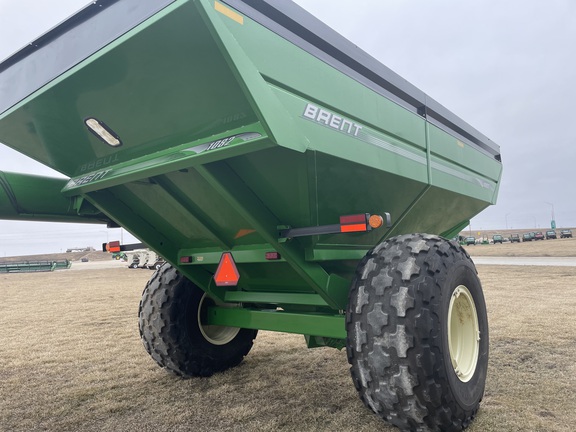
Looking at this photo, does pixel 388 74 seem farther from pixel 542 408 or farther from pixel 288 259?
pixel 542 408

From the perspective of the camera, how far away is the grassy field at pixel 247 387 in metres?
2.91

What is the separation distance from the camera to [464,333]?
2.99m

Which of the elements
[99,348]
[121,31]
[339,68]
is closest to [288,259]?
[339,68]

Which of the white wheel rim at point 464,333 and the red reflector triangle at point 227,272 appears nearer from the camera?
the white wheel rim at point 464,333

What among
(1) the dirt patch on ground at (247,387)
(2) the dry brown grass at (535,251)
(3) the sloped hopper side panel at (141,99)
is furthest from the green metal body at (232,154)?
(2) the dry brown grass at (535,251)

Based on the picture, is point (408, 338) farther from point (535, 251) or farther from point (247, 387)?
point (535, 251)

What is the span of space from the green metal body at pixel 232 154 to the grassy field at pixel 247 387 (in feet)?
1.88

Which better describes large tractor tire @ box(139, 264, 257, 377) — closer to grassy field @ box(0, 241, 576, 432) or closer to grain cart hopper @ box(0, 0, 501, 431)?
grassy field @ box(0, 241, 576, 432)

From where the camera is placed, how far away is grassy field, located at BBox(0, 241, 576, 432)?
2906 mm

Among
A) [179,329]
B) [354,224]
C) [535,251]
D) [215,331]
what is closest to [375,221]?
[354,224]

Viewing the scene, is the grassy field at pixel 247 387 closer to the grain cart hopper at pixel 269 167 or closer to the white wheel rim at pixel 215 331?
the white wheel rim at pixel 215 331

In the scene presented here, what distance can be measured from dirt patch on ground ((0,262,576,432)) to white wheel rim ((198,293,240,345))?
0.32 meters

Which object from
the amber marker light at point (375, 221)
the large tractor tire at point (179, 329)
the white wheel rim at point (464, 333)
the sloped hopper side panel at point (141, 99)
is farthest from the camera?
the large tractor tire at point (179, 329)

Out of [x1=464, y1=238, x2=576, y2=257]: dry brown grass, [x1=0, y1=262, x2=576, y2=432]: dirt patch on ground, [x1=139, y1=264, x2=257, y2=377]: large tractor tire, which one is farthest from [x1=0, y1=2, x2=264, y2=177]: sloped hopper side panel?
[x1=464, y1=238, x2=576, y2=257]: dry brown grass
